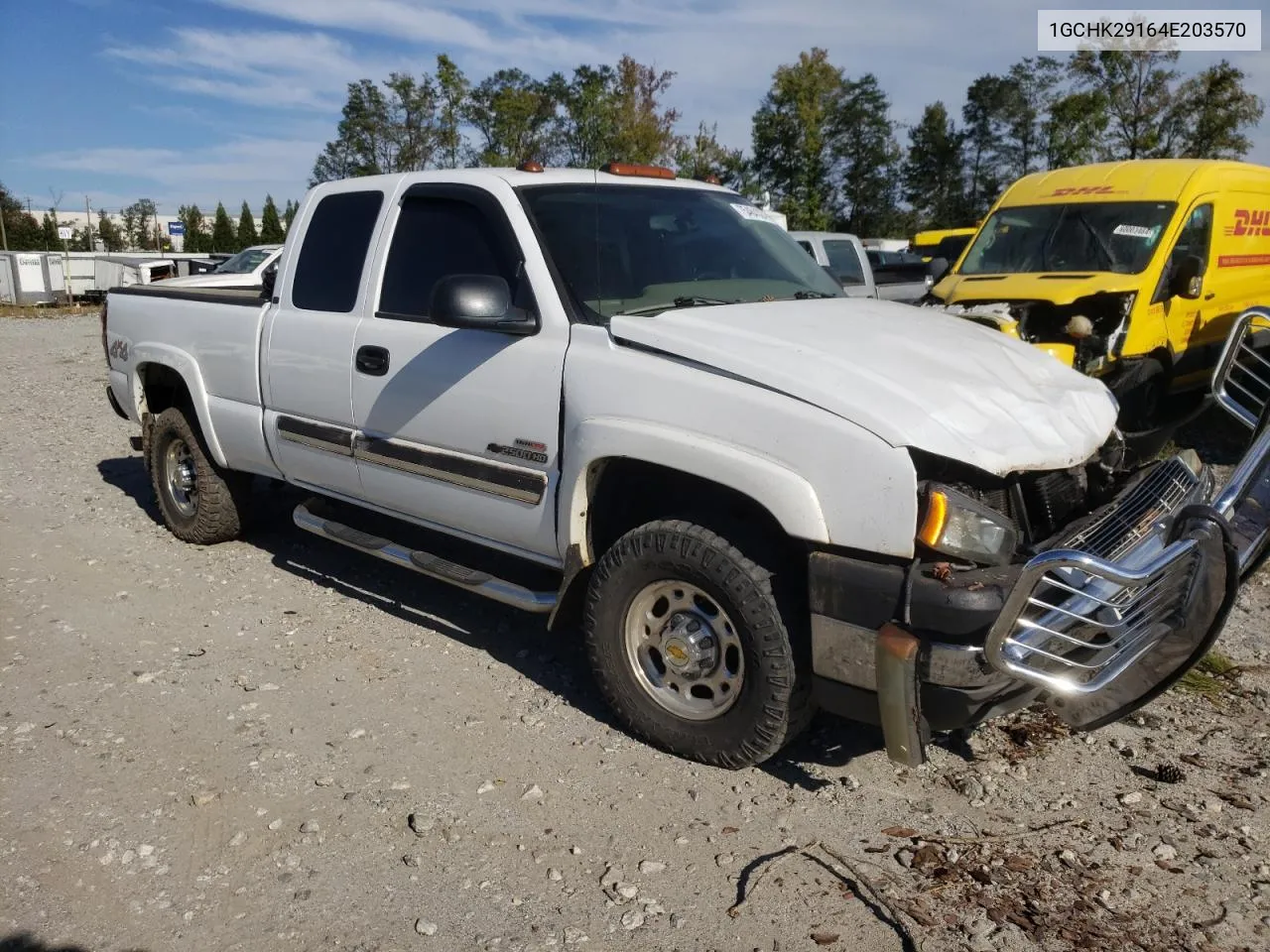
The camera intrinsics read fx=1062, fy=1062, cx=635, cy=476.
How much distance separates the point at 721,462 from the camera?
3.35 m

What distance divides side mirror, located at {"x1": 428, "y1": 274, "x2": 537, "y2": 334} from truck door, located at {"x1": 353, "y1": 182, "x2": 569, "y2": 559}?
15cm

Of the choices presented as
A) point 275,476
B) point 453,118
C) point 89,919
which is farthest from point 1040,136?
point 89,919

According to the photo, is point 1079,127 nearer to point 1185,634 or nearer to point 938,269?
point 938,269

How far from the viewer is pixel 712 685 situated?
144 inches

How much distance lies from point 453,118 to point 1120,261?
73.2 feet

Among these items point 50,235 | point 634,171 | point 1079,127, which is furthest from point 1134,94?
point 50,235

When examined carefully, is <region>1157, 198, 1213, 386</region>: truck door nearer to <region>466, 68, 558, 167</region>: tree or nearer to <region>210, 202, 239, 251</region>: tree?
<region>466, 68, 558, 167</region>: tree

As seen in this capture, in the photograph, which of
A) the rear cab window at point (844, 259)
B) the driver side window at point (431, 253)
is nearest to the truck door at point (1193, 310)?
the rear cab window at point (844, 259)

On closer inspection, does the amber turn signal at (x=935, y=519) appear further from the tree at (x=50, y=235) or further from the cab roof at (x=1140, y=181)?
the tree at (x=50, y=235)

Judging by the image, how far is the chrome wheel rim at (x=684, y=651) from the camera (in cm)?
359

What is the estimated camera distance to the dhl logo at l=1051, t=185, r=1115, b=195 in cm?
913

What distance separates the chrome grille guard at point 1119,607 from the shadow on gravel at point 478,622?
3.15ft

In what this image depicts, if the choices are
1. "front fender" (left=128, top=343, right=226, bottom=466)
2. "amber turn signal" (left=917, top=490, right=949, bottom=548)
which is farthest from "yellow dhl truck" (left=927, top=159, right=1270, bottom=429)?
"front fender" (left=128, top=343, right=226, bottom=466)

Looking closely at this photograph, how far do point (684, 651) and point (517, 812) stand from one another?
769 millimetres
